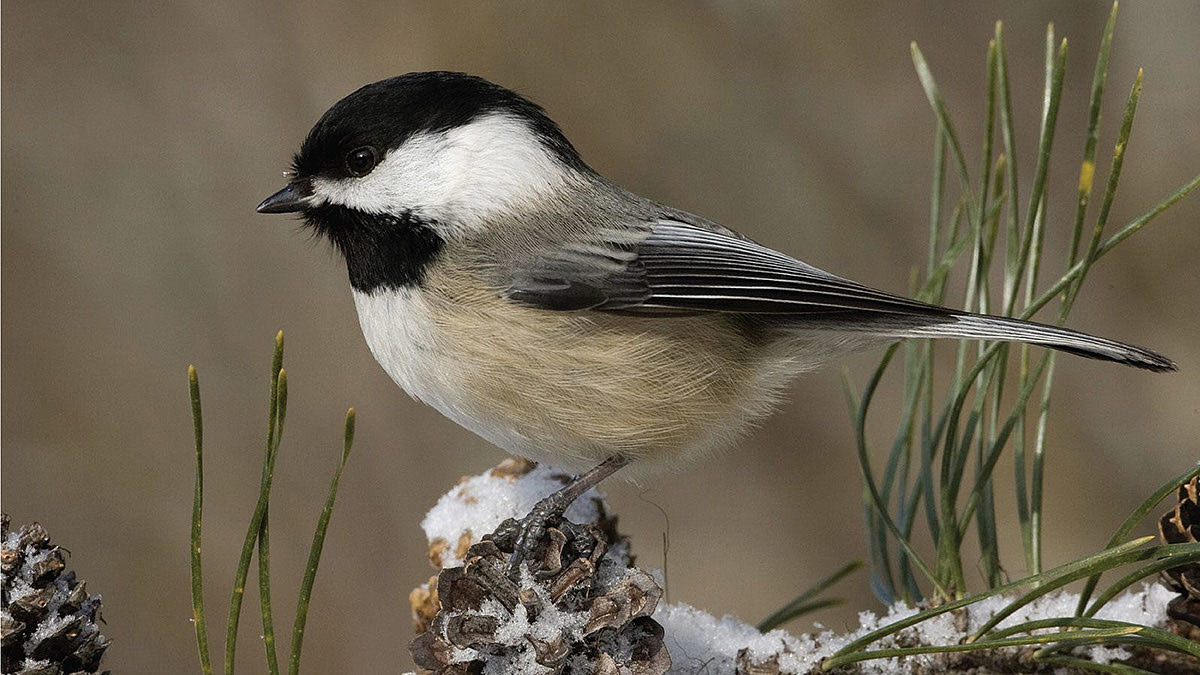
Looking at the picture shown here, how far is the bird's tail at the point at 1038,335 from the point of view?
874 mm

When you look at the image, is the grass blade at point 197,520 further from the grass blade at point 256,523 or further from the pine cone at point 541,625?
the pine cone at point 541,625

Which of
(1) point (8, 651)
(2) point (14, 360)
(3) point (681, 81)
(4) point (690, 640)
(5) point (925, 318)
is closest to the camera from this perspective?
(1) point (8, 651)

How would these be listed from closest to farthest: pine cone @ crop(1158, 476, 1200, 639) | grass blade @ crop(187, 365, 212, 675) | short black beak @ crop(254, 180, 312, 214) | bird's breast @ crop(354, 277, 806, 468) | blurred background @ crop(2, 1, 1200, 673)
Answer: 1. grass blade @ crop(187, 365, 212, 675)
2. pine cone @ crop(1158, 476, 1200, 639)
3. bird's breast @ crop(354, 277, 806, 468)
4. short black beak @ crop(254, 180, 312, 214)
5. blurred background @ crop(2, 1, 1200, 673)

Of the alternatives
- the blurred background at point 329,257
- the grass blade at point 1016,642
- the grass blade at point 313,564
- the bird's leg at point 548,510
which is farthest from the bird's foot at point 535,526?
the blurred background at point 329,257

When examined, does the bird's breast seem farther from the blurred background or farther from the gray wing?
the blurred background

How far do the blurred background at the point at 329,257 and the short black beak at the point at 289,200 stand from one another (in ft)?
3.06

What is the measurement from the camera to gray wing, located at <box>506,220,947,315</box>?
112 cm

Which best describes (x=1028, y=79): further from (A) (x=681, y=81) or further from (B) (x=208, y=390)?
(B) (x=208, y=390)

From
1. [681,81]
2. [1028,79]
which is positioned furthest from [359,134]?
[1028,79]

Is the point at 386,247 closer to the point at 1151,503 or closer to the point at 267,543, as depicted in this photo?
the point at 267,543

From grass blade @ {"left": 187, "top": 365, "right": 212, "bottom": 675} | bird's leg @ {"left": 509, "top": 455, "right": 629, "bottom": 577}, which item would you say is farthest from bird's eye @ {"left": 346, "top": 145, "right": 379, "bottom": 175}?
grass blade @ {"left": 187, "top": 365, "right": 212, "bottom": 675}

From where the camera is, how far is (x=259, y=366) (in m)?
2.21

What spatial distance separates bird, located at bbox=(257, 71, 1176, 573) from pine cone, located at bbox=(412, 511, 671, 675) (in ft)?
0.88

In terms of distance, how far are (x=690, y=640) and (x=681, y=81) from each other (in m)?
1.43
